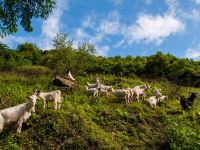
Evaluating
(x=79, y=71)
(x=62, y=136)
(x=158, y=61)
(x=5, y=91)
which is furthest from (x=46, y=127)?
(x=158, y=61)

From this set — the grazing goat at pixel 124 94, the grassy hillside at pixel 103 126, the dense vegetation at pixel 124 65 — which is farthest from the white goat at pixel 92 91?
the dense vegetation at pixel 124 65

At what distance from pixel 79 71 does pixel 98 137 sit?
23190mm

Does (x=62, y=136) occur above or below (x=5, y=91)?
below

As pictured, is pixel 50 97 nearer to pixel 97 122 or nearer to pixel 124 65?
→ pixel 97 122

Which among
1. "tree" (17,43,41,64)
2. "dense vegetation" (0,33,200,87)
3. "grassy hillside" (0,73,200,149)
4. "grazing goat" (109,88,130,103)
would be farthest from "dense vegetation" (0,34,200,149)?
"tree" (17,43,41,64)

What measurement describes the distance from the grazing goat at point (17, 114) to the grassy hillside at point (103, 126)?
0.57m

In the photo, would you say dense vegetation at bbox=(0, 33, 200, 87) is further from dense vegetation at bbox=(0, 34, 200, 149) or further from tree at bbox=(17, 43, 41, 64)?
tree at bbox=(17, 43, 41, 64)

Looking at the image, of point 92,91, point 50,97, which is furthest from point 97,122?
point 92,91

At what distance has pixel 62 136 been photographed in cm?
1825

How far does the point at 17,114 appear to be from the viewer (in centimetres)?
1748

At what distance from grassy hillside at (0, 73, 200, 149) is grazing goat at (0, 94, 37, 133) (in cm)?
57

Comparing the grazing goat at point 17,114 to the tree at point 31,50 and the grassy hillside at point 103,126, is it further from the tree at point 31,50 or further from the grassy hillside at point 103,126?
the tree at point 31,50

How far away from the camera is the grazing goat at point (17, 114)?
17.1 metres

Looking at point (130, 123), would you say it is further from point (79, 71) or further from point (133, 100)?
point (79, 71)
